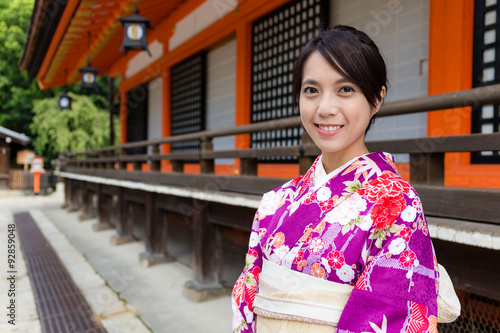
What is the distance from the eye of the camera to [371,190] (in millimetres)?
1187

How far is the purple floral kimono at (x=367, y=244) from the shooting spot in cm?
108

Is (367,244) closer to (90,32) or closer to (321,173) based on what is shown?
(321,173)

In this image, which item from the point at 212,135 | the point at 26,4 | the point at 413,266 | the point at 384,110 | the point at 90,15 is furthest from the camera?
the point at 26,4

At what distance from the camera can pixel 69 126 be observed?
76.5 ft

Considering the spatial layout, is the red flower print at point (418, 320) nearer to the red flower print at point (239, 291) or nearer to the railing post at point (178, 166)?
the red flower print at point (239, 291)

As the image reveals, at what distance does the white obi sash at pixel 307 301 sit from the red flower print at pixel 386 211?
0.22m

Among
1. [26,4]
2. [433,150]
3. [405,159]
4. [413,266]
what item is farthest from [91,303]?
[26,4]

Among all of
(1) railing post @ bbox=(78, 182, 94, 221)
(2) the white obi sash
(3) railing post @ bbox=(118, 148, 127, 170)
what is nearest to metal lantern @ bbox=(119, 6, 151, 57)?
(3) railing post @ bbox=(118, 148, 127, 170)

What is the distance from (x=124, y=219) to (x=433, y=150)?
7366 mm

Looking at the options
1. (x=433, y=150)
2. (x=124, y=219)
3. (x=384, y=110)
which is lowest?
(x=124, y=219)

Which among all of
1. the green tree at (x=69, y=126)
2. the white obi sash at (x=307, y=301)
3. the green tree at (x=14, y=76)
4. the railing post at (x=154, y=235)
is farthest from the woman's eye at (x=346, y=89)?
the green tree at (x=14, y=76)

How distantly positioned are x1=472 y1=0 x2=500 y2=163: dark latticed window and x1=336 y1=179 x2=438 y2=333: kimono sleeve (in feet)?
7.84

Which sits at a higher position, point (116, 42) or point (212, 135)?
point (116, 42)

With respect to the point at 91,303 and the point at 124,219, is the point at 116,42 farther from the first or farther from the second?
the point at 91,303
